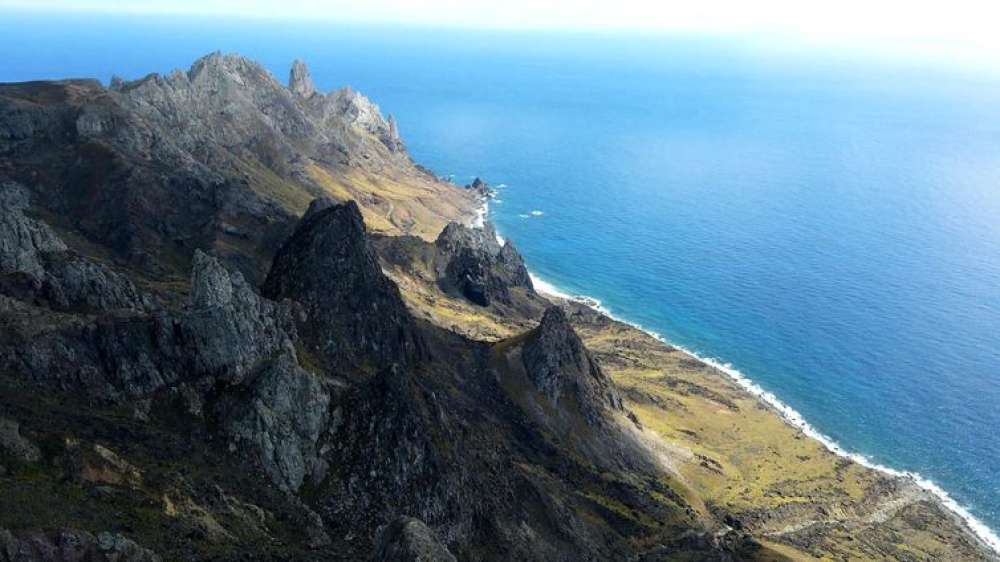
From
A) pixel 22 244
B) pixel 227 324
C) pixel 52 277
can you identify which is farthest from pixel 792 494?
pixel 22 244

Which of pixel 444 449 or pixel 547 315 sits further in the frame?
pixel 547 315

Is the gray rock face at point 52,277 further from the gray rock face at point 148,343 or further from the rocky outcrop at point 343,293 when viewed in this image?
the rocky outcrop at point 343,293

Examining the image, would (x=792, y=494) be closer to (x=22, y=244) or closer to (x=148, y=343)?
(x=148, y=343)

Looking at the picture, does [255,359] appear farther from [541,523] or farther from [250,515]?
[541,523]

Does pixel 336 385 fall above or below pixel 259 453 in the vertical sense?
above

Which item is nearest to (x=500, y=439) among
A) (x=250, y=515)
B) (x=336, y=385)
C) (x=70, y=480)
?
(x=336, y=385)

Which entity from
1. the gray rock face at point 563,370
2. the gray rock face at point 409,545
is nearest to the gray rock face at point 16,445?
the gray rock face at point 409,545

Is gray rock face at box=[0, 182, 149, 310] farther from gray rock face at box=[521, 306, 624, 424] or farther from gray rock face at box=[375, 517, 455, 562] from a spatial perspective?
gray rock face at box=[521, 306, 624, 424]

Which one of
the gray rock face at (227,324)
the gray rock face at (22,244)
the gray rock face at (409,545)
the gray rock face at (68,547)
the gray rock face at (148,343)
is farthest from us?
the gray rock face at (22,244)
